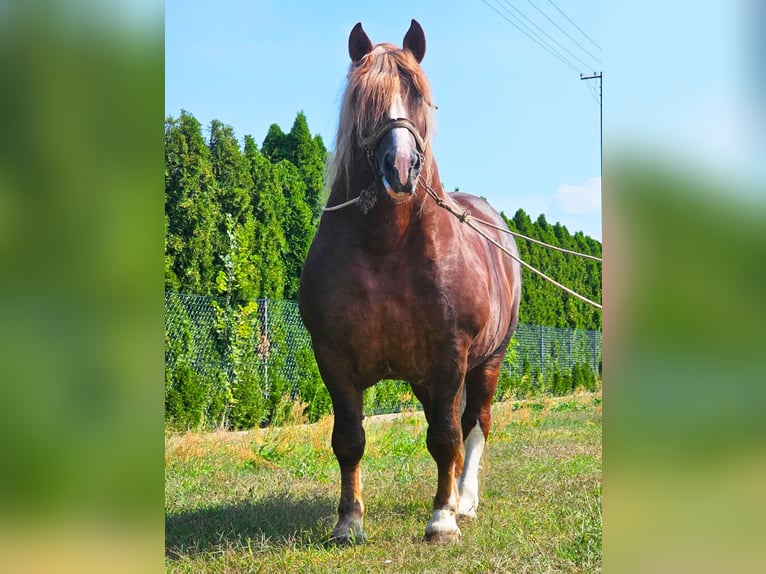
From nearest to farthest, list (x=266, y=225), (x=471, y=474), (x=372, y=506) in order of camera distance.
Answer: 1. (x=372, y=506)
2. (x=471, y=474)
3. (x=266, y=225)

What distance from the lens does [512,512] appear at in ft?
12.3

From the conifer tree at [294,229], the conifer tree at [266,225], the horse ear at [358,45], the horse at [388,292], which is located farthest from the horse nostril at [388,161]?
the conifer tree at [294,229]

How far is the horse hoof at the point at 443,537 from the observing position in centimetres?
316

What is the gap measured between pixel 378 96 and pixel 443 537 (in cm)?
197

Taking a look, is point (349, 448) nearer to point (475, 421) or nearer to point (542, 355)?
point (475, 421)

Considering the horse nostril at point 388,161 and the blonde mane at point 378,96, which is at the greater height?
the blonde mane at point 378,96

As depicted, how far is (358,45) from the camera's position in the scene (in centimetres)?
315

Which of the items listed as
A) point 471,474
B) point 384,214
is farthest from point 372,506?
point 384,214

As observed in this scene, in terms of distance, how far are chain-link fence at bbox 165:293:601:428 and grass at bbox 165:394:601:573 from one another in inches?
26.9

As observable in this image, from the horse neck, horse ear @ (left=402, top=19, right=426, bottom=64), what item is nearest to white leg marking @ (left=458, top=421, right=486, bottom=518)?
the horse neck

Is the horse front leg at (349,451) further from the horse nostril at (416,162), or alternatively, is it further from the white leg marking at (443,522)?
the horse nostril at (416,162)

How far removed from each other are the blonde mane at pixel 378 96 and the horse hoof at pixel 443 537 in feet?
5.27
